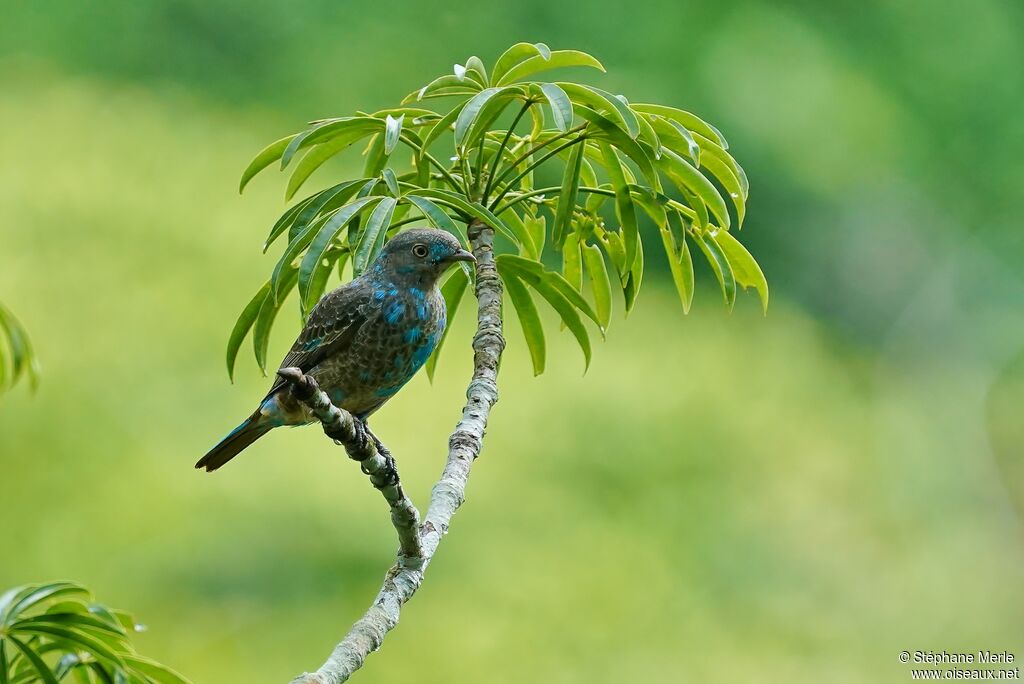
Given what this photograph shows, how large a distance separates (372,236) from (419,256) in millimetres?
321

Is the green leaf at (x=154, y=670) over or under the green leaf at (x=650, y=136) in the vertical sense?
under

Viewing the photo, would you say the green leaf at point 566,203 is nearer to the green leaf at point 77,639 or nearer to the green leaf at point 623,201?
the green leaf at point 623,201

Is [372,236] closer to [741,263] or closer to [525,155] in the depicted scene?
[525,155]

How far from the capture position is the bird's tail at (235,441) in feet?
8.21

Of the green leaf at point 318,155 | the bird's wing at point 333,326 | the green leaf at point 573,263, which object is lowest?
the bird's wing at point 333,326

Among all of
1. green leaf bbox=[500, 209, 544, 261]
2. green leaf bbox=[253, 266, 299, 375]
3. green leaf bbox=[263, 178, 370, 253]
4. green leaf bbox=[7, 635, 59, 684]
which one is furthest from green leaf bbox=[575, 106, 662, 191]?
green leaf bbox=[7, 635, 59, 684]

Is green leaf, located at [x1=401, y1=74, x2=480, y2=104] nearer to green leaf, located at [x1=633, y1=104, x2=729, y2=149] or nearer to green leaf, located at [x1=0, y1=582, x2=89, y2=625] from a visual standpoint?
green leaf, located at [x1=633, y1=104, x2=729, y2=149]

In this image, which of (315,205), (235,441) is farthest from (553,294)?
(235,441)

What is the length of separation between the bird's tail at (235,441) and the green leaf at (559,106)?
93cm

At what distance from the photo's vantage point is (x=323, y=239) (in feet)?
7.12

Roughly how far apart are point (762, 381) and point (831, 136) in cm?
168

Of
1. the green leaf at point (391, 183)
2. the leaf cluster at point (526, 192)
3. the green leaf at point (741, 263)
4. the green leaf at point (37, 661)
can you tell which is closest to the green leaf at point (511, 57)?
the leaf cluster at point (526, 192)

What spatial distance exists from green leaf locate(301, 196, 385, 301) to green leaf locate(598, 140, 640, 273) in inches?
20.2

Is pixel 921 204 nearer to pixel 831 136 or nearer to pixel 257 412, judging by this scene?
pixel 831 136
